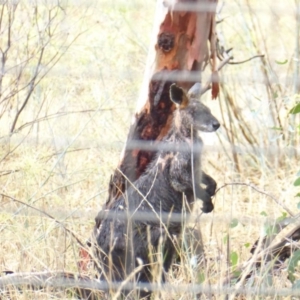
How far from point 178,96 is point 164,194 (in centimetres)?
53

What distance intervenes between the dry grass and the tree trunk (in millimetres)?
190

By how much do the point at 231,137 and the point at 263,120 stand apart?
284 mm

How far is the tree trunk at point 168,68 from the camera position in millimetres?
3787

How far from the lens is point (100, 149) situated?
5.22m

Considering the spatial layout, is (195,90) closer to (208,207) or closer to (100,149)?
(208,207)

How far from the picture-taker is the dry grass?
366 centimetres

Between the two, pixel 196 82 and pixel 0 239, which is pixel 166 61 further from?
pixel 0 239

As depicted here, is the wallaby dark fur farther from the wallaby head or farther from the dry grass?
the dry grass

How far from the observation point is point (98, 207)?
4.62 m

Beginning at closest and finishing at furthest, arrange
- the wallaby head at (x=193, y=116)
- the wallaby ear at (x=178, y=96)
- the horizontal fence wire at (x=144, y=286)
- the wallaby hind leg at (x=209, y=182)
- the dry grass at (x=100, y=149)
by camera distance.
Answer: the horizontal fence wire at (x=144, y=286), the dry grass at (x=100, y=149), the wallaby ear at (x=178, y=96), the wallaby head at (x=193, y=116), the wallaby hind leg at (x=209, y=182)

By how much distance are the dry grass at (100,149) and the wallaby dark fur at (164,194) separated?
16 centimetres

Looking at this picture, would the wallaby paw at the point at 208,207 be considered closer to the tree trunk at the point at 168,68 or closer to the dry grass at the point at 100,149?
the dry grass at the point at 100,149

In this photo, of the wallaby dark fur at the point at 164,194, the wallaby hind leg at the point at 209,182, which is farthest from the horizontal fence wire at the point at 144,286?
the wallaby hind leg at the point at 209,182

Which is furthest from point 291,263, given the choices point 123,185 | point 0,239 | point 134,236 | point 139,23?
point 139,23
